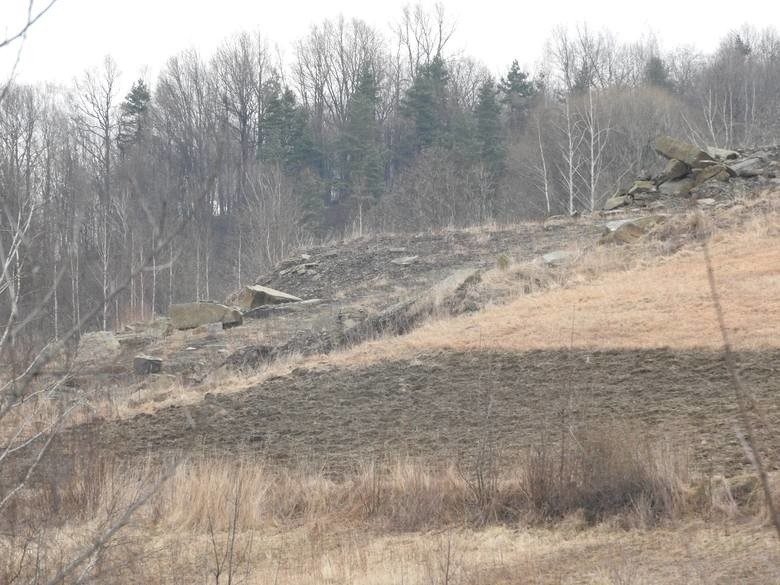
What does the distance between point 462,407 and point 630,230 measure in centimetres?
1159

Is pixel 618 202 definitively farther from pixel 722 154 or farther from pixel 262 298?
pixel 262 298

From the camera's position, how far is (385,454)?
1163 cm

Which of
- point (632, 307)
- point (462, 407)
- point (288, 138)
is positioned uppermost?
point (288, 138)

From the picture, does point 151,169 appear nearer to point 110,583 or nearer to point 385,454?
point 110,583

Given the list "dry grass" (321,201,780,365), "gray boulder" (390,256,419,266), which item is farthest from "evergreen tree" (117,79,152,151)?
"gray boulder" (390,256,419,266)

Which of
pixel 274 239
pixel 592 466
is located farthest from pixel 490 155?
pixel 592 466

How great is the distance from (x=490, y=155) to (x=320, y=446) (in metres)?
47.3

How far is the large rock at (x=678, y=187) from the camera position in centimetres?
2862

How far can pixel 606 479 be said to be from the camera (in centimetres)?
841

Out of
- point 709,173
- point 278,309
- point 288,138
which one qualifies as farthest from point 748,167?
point 288,138

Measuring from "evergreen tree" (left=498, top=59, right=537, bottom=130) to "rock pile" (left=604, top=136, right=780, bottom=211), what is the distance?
33797mm

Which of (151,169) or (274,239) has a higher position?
(274,239)

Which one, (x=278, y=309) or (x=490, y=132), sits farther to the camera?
(x=490, y=132)

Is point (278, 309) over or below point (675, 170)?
below
